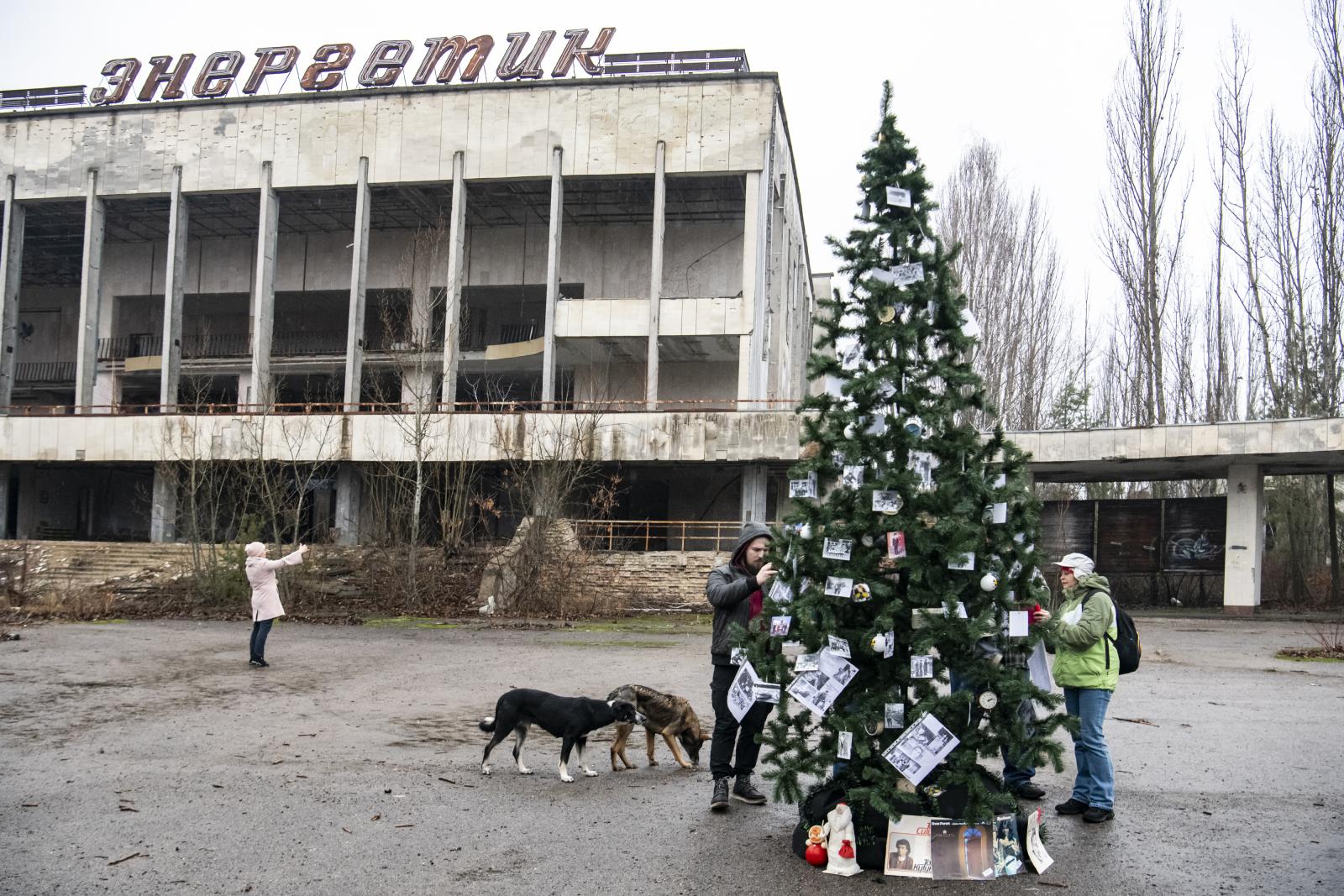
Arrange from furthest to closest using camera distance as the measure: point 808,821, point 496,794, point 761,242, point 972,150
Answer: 1. point 972,150
2. point 761,242
3. point 496,794
4. point 808,821

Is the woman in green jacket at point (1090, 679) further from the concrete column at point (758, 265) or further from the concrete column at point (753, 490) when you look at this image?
the concrete column at point (758, 265)

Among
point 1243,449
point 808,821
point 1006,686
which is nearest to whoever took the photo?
point 1006,686

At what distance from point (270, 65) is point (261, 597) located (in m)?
31.4

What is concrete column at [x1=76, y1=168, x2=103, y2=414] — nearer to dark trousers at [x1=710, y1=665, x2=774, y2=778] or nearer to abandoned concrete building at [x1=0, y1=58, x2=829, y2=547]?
abandoned concrete building at [x1=0, y1=58, x2=829, y2=547]

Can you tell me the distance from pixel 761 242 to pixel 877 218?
30.5 metres

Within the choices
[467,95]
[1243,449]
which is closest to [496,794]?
[1243,449]

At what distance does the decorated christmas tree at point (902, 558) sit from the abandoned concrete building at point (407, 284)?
78.4 ft

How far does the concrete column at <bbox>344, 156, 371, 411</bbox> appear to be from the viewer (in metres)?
37.2

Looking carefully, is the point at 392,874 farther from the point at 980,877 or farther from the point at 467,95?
the point at 467,95

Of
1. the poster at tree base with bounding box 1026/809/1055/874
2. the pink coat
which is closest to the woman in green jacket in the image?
the poster at tree base with bounding box 1026/809/1055/874

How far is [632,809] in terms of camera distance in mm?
7191

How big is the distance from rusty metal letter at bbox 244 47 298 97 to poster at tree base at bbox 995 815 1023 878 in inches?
1595

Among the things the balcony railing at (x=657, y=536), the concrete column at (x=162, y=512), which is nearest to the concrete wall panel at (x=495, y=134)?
the balcony railing at (x=657, y=536)

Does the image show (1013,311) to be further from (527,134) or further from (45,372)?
(45,372)
